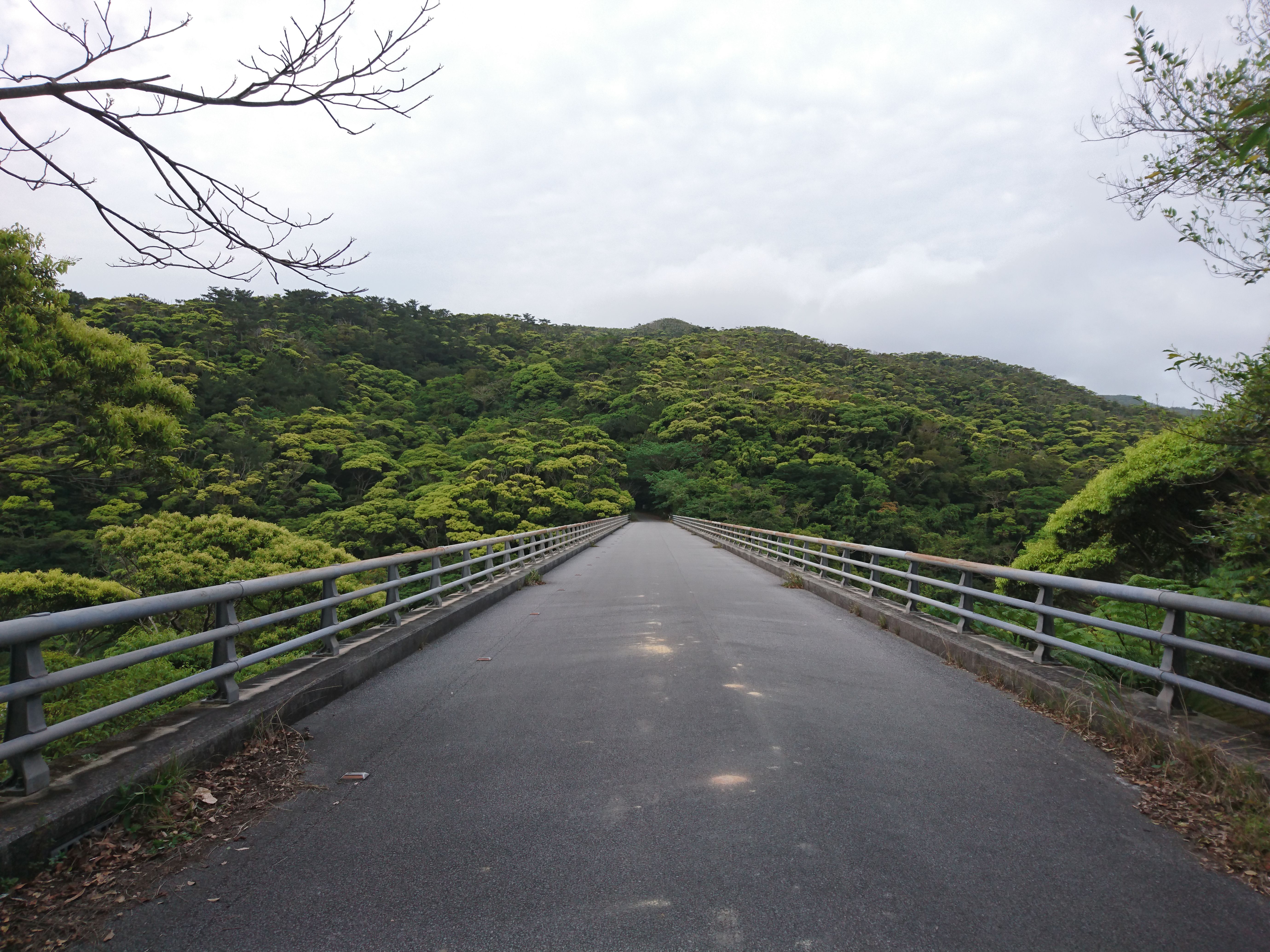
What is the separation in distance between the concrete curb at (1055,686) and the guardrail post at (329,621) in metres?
5.71

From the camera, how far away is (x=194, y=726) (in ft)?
13.4

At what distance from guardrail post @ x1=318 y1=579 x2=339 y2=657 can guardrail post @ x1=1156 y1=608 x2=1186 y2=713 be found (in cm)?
612

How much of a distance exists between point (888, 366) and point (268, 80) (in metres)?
112

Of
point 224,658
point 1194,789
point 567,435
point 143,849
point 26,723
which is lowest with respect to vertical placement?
point 143,849

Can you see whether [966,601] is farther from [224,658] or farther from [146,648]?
[146,648]

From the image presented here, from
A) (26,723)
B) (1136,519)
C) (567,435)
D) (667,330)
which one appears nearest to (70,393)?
(26,723)

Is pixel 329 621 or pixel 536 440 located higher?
pixel 536 440

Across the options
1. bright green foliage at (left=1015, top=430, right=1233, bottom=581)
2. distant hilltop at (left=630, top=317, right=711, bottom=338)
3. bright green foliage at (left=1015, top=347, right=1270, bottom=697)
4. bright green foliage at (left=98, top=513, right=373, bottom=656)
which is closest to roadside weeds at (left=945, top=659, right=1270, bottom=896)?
bright green foliage at (left=1015, top=347, right=1270, bottom=697)

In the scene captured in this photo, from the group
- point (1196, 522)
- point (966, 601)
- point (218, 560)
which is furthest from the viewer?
point (218, 560)

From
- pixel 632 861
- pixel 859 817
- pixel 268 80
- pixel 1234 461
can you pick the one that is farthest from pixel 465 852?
pixel 1234 461

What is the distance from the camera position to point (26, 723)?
10.0ft

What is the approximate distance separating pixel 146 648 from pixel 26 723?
37.2 inches

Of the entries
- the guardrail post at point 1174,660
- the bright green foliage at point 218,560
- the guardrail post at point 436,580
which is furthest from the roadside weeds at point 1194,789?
the bright green foliage at point 218,560

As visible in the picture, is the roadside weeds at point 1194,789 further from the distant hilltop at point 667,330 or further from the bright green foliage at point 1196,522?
the distant hilltop at point 667,330
